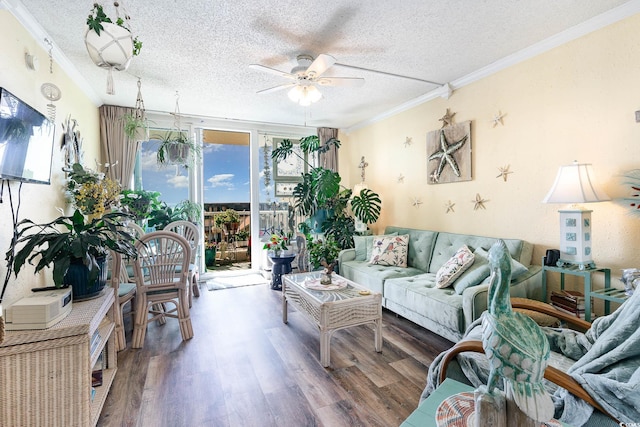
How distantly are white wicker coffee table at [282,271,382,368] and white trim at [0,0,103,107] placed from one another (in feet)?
9.32

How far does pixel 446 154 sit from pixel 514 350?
329 cm

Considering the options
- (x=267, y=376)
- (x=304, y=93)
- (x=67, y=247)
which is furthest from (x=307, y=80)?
(x=267, y=376)

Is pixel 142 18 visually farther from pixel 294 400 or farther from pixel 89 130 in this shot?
pixel 294 400

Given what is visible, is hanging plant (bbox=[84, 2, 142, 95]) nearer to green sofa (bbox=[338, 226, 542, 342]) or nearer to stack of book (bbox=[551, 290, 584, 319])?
green sofa (bbox=[338, 226, 542, 342])

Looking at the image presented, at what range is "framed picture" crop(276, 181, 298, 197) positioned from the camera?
5383 millimetres

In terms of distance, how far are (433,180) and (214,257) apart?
14.4ft

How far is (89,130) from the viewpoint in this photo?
3668 millimetres

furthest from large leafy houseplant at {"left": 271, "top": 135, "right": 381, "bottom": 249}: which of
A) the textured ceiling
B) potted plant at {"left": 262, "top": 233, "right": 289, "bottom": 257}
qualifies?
the textured ceiling

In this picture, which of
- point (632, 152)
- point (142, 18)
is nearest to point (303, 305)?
point (142, 18)

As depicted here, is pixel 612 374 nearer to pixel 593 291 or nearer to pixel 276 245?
pixel 593 291

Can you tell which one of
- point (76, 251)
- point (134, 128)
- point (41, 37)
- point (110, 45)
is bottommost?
point (76, 251)

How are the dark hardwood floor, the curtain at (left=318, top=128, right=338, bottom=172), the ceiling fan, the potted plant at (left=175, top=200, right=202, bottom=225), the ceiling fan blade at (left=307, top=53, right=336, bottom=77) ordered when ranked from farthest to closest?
the curtain at (left=318, top=128, right=338, bottom=172), the potted plant at (left=175, top=200, right=202, bottom=225), the ceiling fan, the ceiling fan blade at (left=307, top=53, right=336, bottom=77), the dark hardwood floor

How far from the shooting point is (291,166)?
18.0 ft

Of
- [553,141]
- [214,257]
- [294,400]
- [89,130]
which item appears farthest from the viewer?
[214,257]
